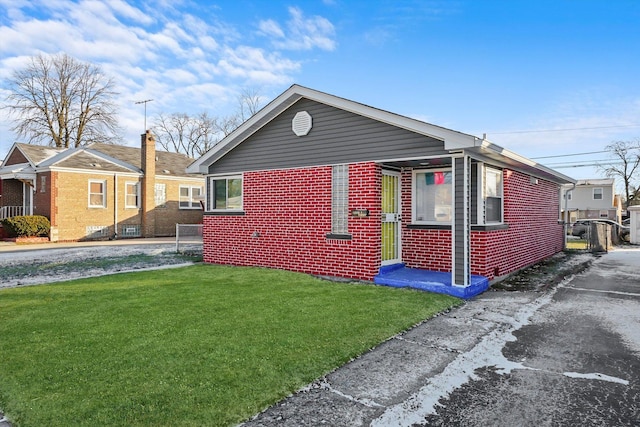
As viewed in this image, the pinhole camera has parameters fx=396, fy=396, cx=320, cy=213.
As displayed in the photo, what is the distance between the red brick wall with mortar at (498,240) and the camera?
8008 mm

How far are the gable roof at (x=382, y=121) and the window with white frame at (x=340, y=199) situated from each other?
1.33 metres

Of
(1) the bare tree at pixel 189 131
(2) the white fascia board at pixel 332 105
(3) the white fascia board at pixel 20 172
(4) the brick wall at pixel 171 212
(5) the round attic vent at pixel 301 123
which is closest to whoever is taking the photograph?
(2) the white fascia board at pixel 332 105

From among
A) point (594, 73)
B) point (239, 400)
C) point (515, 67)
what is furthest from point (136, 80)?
point (594, 73)

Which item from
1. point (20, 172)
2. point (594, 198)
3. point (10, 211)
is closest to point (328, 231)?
point (20, 172)

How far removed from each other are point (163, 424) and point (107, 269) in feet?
28.4

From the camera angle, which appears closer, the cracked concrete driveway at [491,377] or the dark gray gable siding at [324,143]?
the cracked concrete driveway at [491,377]

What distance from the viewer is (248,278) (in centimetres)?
854

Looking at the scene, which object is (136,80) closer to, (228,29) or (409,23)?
(228,29)

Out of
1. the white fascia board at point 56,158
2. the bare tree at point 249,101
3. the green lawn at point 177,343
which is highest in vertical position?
the bare tree at point 249,101

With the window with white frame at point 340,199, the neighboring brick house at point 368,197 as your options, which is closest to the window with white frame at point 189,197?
the neighboring brick house at point 368,197

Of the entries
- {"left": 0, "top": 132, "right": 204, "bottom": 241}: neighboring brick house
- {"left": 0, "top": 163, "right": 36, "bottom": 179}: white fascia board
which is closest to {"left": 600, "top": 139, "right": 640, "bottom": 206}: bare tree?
{"left": 0, "top": 132, "right": 204, "bottom": 241}: neighboring brick house

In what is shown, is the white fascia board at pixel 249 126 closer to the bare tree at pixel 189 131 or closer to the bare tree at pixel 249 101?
the bare tree at pixel 249 101

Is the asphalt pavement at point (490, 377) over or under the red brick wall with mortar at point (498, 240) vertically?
under

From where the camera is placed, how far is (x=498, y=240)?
8.51 m
